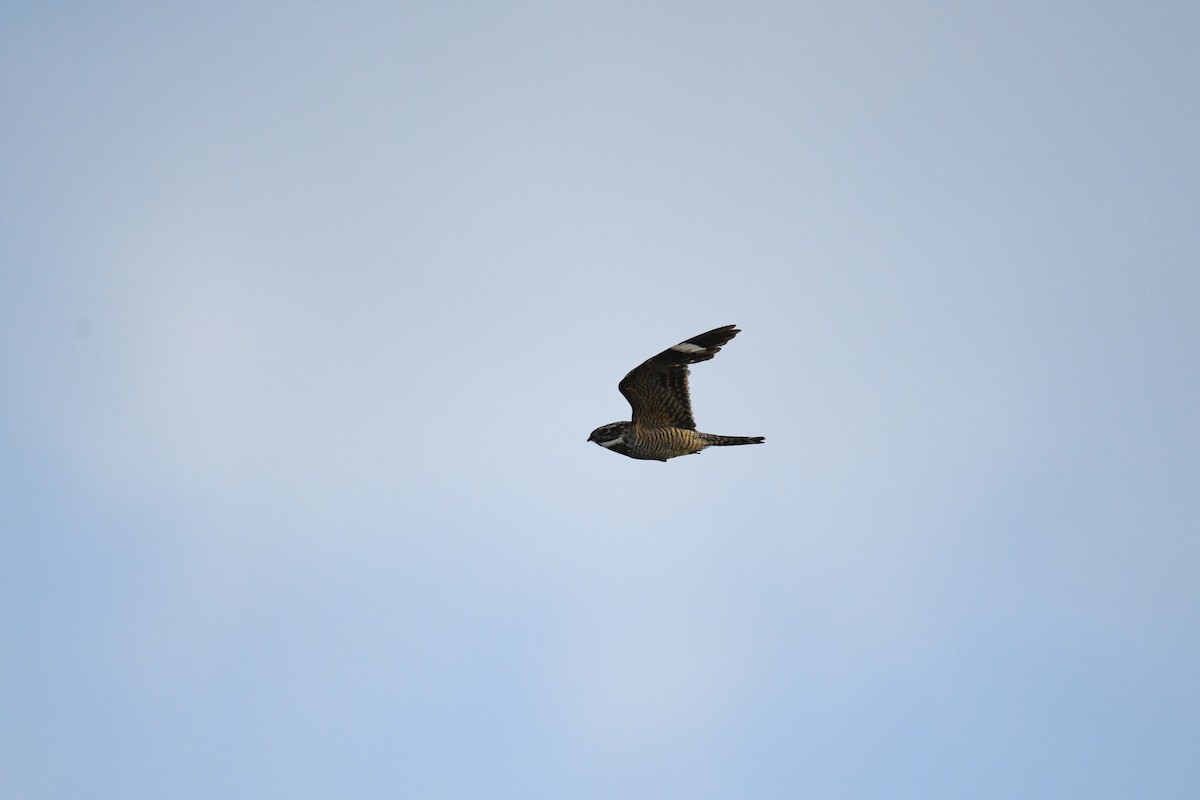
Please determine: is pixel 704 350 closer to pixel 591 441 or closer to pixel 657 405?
pixel 657 405

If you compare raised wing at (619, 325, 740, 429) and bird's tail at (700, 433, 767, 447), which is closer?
raised wing at (619, 325, 740, 429)

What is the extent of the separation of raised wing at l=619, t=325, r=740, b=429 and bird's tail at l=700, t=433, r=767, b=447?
0.51 m

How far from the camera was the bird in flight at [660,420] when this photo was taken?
22078mm

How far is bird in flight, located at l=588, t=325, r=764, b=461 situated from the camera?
22.1 m

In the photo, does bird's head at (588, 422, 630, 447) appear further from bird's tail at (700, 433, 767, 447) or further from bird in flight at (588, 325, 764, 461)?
bird's tail at (700, 433, 767, 447)

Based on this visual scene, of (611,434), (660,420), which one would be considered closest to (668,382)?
(660,420)

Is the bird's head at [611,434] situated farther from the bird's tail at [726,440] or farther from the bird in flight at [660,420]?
the bird's tail at [726,440]

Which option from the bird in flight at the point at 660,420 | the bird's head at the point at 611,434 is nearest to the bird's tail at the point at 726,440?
the bird in flight at the point at 660,420

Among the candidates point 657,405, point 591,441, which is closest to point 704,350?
point 657,405

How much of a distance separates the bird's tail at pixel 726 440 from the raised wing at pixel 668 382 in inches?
20.1

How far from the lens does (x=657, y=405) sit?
74.8 ft

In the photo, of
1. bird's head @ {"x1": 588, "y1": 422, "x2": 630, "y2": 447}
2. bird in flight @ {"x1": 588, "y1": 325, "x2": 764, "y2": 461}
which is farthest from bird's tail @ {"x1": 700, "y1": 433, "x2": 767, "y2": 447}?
bird's head @ {"x1": 588, "y1": 422, "x2": 630, "y2": 447}

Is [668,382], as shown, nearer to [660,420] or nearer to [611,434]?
[660,420]

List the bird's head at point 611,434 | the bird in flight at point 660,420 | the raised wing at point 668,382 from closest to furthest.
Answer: the raised wing at point 668,382
the bird in flight at point 660,420
the bird's head at point 611,434
